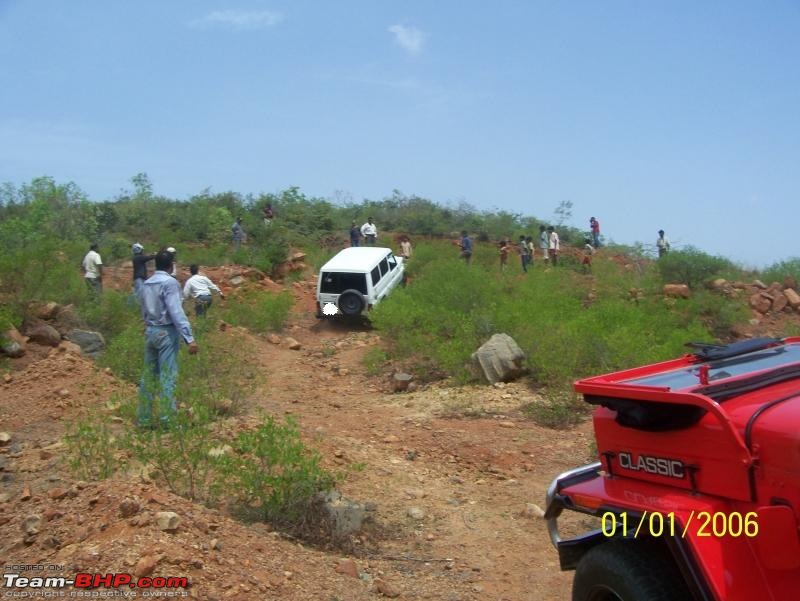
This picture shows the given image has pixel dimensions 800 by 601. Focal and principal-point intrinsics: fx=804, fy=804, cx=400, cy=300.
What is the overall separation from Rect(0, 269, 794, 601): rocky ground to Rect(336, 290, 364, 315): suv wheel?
5.69 meters

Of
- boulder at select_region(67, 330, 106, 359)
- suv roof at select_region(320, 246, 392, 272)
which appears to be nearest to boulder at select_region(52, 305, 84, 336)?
boulder at select_region(67, 330, 106, 359)

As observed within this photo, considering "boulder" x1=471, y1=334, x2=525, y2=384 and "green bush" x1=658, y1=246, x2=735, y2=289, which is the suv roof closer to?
"boulder" x1=471, y1=334, x2=525, y2=384

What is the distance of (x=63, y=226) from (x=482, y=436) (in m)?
19.1

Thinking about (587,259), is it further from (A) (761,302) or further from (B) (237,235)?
(B) (237,235)

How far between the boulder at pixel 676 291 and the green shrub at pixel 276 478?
16.7m

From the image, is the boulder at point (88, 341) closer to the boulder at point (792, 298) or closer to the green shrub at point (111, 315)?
the green shrub at point (111, 315)

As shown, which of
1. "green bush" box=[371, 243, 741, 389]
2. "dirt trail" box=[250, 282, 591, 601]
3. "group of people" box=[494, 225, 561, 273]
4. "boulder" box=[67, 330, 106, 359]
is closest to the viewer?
"dirt trail" box=[250, 282, 591, 601]

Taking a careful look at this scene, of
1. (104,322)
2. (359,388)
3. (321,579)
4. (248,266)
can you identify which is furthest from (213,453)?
(248,266)

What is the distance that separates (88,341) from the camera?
11.5 metres

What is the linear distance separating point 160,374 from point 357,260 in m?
10.7

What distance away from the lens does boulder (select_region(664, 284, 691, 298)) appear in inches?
A: 806

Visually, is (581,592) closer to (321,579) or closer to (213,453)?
(321,579)

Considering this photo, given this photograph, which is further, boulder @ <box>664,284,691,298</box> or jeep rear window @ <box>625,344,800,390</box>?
boulder @ <box>664,284,691,298</box>

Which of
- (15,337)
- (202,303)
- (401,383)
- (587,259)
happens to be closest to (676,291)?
(587,259)
